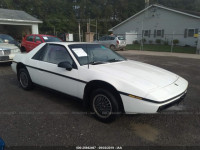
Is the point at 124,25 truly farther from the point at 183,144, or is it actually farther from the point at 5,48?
the point at 183,144

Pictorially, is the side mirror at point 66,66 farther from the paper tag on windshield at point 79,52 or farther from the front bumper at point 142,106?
the front bumper at point 142,106

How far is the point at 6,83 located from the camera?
5203 mm

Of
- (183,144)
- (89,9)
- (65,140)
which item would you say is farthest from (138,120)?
(89,9)

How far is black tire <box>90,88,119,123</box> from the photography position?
2668 millimetres

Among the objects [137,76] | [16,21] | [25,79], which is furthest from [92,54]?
[16,21]

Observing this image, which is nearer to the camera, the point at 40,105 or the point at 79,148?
the point at 79,148

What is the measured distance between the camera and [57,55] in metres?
3.58

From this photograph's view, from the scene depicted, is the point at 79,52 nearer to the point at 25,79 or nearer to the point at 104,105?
the point at 104,105

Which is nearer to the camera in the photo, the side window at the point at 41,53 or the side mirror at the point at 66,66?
the side mirror at the point at 66,66

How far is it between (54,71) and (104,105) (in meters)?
1.36

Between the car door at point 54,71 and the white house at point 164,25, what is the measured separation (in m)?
15.9

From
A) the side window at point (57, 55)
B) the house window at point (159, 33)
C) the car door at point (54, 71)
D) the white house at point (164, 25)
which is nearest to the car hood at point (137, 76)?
the car door at point (54, 71)

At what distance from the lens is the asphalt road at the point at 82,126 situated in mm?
2441

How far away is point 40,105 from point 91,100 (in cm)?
136
